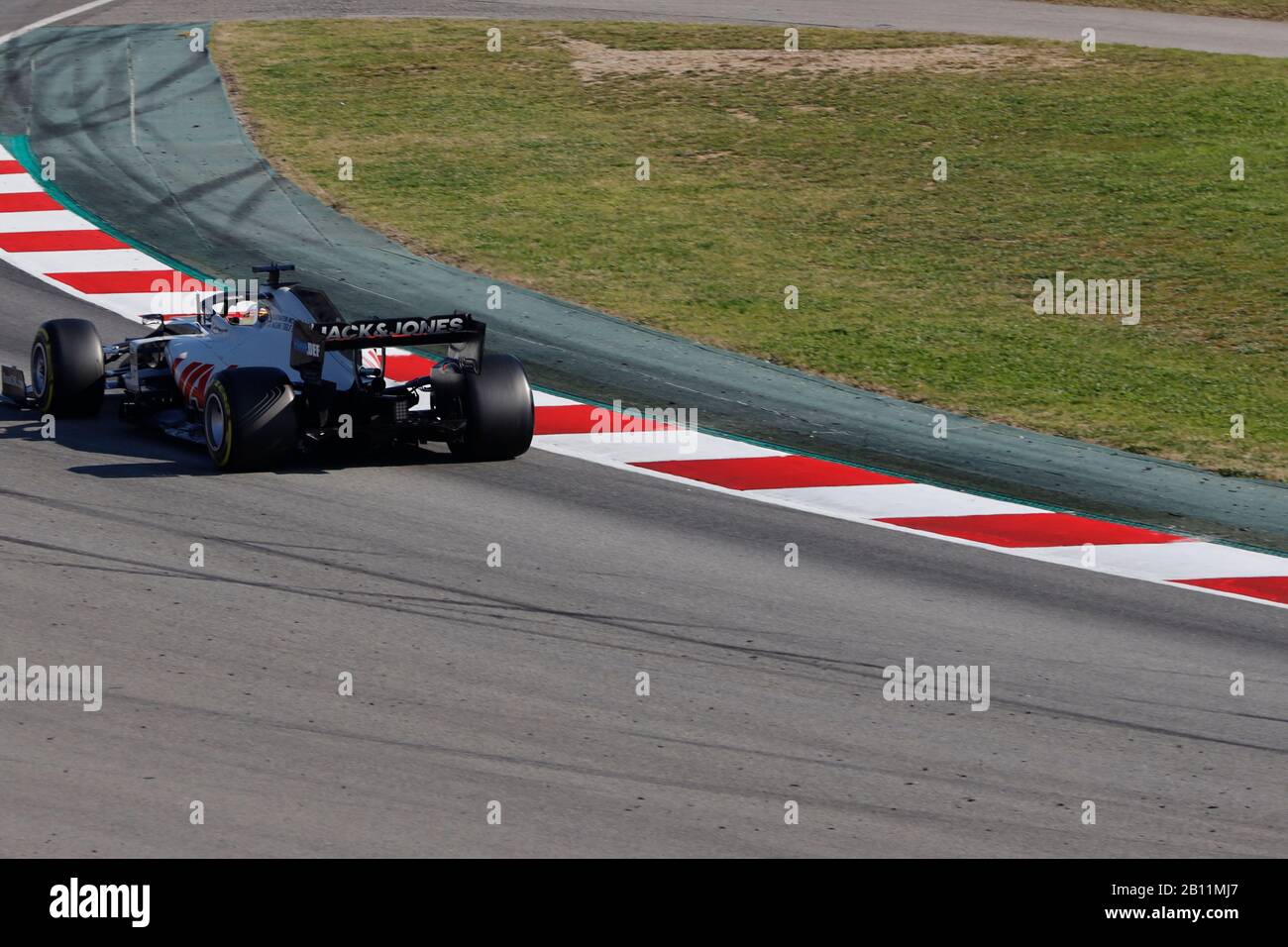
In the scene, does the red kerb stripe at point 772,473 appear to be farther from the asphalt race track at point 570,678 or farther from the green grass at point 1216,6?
the green grass at point 1216,6

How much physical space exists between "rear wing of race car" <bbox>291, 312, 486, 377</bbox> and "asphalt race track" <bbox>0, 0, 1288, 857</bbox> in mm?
820

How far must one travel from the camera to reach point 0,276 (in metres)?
17.0

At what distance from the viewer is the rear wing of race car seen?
11.7 meters

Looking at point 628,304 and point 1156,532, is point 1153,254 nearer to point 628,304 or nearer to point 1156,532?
point 628,304

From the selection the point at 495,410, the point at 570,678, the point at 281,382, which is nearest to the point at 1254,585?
the point at 570,678

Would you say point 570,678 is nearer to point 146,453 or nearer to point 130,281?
point 146,453

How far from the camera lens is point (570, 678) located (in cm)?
920

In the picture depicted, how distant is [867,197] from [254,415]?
10.6 m

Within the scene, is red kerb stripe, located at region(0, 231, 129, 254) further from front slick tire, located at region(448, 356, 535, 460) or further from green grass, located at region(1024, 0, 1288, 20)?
green grass, located at region(1024, 0, 1288, 20)

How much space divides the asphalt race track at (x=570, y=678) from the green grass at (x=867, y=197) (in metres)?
3.85

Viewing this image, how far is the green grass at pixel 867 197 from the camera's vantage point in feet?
50.9

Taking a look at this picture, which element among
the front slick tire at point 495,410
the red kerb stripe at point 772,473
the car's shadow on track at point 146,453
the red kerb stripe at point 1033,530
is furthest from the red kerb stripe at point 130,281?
the red kerb stripe at point 1033,530
